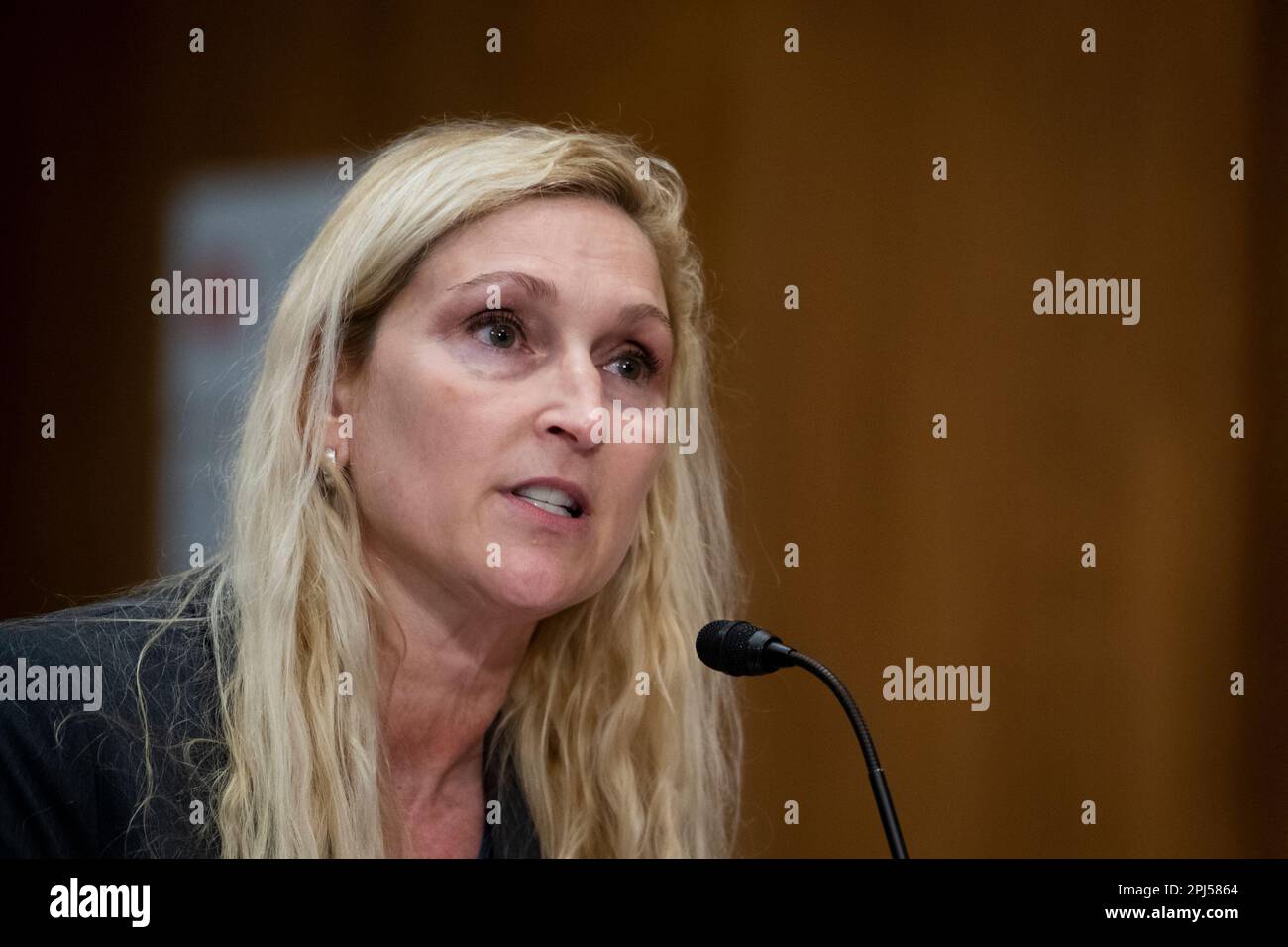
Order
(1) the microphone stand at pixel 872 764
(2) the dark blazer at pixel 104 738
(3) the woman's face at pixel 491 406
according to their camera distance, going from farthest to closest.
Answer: (3) the woman's face at pixel 491 406 < (2) the dark blazer at pixel 104 738 < (1) the microphone stand at pixel 872 764

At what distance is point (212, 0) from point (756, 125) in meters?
0.69

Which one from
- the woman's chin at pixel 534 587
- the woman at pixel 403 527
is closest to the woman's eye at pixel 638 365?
the woman at pixel 403 527

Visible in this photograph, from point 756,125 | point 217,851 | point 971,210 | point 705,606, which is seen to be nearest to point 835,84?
point 756,125

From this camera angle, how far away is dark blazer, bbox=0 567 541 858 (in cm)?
129

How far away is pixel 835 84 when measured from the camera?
154 cm

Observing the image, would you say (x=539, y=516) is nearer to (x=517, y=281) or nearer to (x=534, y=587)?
(x=534, y=587)

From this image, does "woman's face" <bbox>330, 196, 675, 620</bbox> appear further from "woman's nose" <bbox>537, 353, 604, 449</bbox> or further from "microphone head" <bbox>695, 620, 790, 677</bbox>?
"microphone head" <bbox>695, 620, 790, 677</bbox>

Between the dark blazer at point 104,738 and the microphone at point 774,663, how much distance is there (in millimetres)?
561

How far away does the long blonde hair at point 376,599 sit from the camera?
137cm

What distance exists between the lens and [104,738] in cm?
130

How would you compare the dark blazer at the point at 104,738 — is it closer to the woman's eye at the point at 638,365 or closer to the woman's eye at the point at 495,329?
the woman's eye at the point at 495,329

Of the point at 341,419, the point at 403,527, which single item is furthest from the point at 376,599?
the point at 341,419

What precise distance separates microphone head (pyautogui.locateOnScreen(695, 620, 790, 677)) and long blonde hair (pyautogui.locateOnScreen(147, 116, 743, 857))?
0.98 ft

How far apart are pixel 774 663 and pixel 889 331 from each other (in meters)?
0.49
